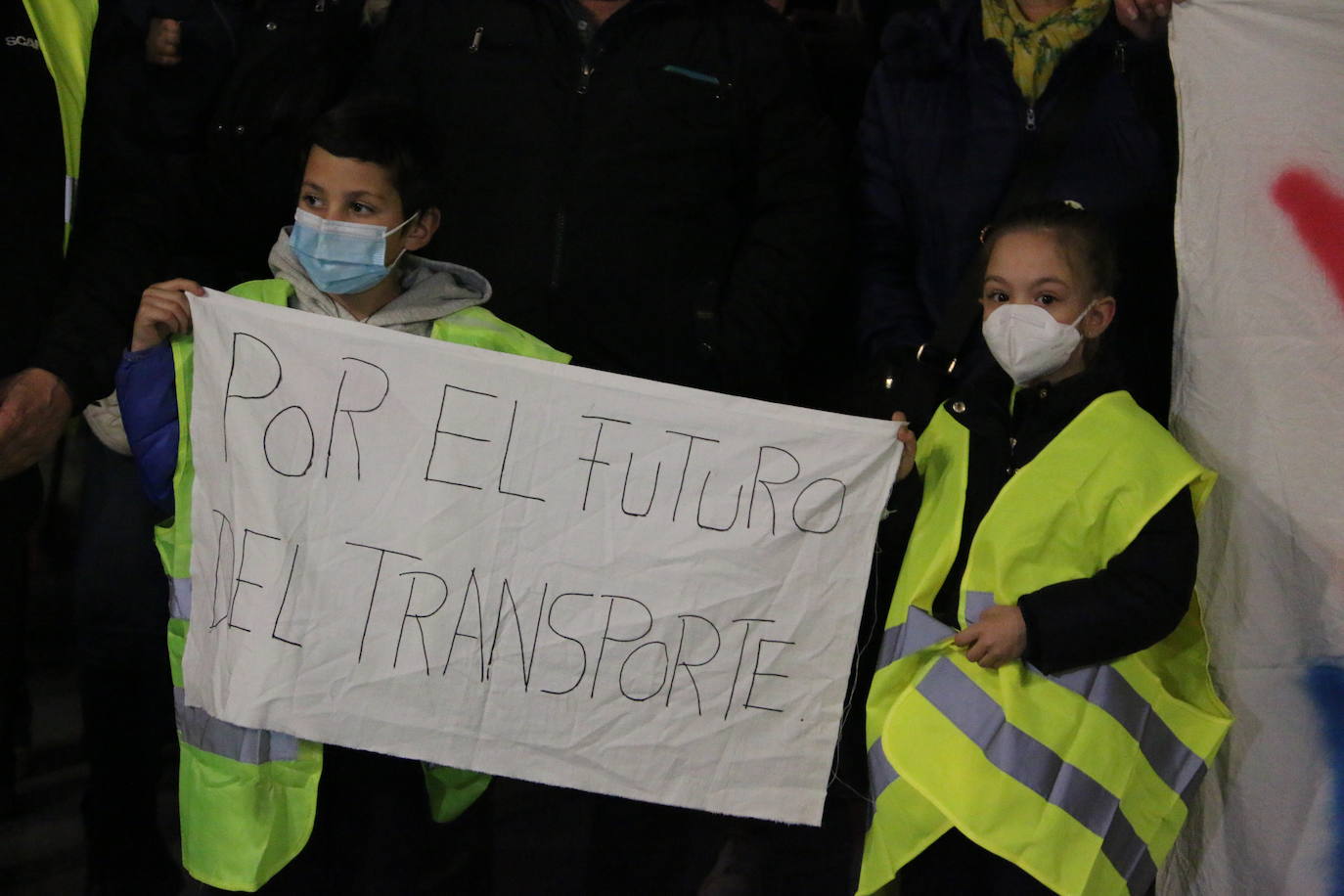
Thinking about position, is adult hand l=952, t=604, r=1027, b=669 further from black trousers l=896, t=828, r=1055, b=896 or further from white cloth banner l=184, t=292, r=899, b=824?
black trousers l=896, t=828, r=1055, b=896

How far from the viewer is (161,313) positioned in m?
2.70

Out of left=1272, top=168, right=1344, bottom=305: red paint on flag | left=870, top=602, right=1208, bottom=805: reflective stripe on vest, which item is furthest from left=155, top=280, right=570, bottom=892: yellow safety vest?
left=1272, top=168, right=1344, bottom=305: red paint on flag

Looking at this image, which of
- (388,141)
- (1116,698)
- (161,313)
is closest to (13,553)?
(161,313)

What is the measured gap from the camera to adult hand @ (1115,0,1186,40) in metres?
3.20

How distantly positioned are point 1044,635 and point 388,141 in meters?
1.51

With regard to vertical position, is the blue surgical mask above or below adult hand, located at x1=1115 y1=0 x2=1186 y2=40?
below

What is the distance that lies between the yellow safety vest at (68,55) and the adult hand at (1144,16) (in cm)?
204

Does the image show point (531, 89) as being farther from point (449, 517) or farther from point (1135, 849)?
point (1135, 849)

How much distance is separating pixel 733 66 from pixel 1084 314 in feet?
3.16

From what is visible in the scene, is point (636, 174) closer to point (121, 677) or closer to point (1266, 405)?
point (1266, 405)

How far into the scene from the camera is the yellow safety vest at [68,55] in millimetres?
2758

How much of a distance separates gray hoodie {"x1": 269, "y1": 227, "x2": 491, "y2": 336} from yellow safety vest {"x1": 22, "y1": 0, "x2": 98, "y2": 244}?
0.40 meters

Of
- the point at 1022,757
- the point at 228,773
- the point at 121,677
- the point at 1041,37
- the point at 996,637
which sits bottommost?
the point at 121,677

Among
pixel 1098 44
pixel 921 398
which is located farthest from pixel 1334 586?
pixel 1098 44
